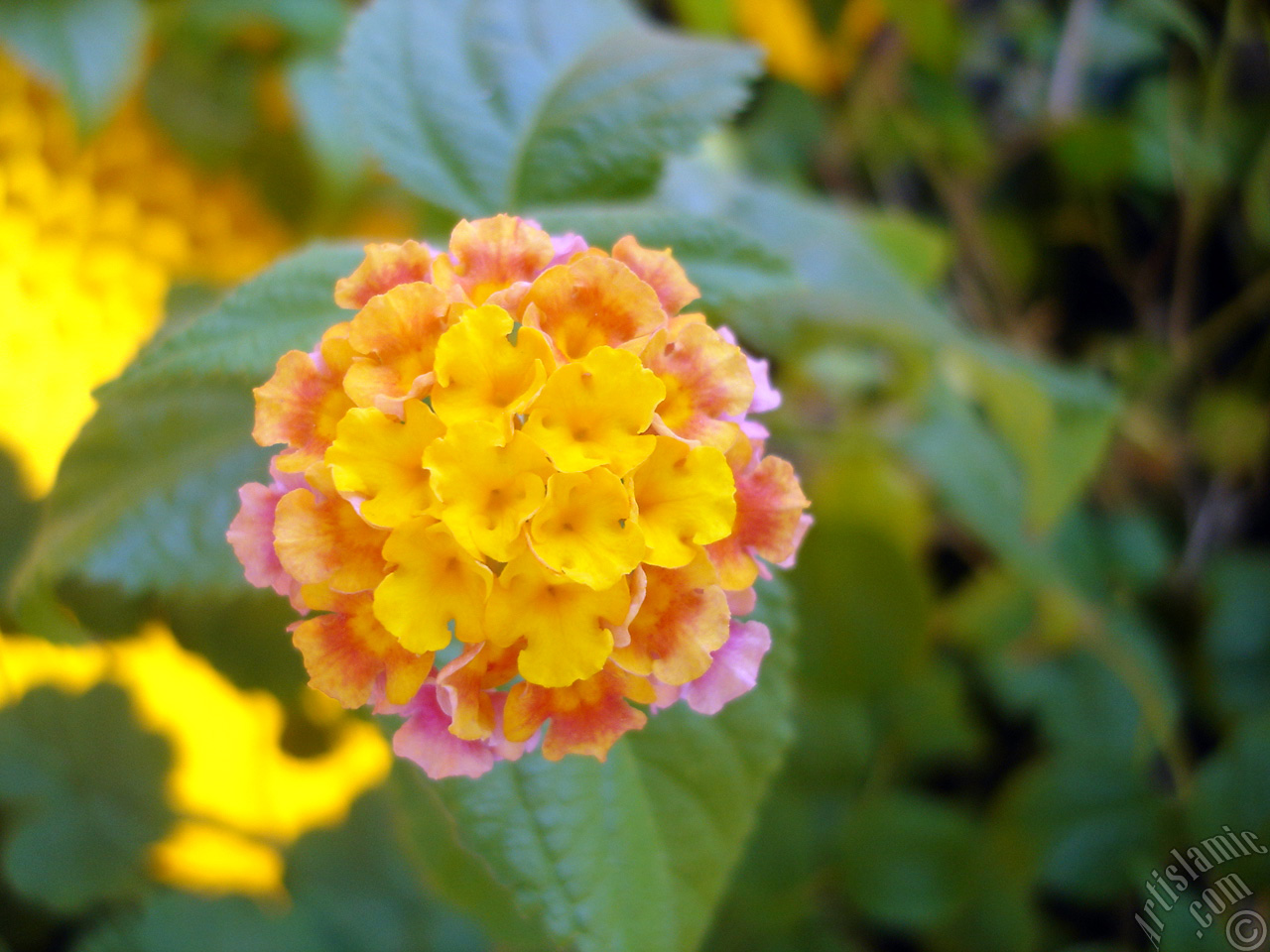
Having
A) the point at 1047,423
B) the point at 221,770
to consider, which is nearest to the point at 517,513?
the point at 1047,423

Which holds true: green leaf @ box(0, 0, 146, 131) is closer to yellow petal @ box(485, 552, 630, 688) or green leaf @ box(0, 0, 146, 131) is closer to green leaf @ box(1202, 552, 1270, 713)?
yellow petal @ box(485, 552, 630, 688)

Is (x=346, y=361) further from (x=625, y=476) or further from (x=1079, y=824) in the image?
(x=1079, y=824)

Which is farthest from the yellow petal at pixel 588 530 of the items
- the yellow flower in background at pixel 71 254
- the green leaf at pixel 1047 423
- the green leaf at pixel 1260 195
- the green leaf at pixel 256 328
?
the green leaf at pixel 1260 195

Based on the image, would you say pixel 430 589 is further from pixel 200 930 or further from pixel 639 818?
pixel 200 930

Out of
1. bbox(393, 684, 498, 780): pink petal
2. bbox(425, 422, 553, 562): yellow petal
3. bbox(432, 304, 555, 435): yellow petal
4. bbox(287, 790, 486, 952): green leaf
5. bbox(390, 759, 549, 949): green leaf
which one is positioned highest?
bbox(432, 304, 555, 435): yellow petal

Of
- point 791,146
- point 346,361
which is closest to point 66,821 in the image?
point 346,361

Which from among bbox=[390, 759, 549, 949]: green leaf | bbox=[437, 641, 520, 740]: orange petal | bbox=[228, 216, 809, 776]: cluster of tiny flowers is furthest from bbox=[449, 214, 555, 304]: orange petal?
bbox=[390, 759, 549, 949]: green leaf
